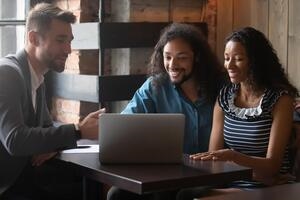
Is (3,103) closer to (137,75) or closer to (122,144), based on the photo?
(122,144)

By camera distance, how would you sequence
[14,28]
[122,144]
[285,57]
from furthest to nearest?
[14,28] < [285,57] < [122,144]

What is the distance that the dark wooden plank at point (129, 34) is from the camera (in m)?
3.22

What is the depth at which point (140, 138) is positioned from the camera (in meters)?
2.16

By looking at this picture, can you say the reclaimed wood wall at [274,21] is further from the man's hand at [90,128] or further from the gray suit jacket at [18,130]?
the gray suit jacket at [18,130]

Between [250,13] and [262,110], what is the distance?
43.2 inches

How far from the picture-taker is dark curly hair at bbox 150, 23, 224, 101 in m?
2.83

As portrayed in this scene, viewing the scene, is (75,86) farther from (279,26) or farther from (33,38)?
(279,26)

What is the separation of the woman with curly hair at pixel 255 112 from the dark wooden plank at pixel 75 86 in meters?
0.86

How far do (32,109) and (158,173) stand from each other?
654 mm

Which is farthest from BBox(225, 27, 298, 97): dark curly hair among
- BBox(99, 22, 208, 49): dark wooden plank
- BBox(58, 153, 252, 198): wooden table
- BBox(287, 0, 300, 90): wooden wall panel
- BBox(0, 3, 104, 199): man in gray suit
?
BBox(99, 22, 208, 49): dark wooden plank

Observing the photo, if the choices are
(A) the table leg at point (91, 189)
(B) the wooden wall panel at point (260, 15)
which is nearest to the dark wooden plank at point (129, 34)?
(B) the wooden wall panel at point (260, 15)

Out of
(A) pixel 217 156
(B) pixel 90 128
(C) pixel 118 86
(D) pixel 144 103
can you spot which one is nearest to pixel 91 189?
(B) pixel 90 128

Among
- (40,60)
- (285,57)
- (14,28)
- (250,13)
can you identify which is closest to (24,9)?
(14,28)

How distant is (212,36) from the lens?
3623 millimetres
